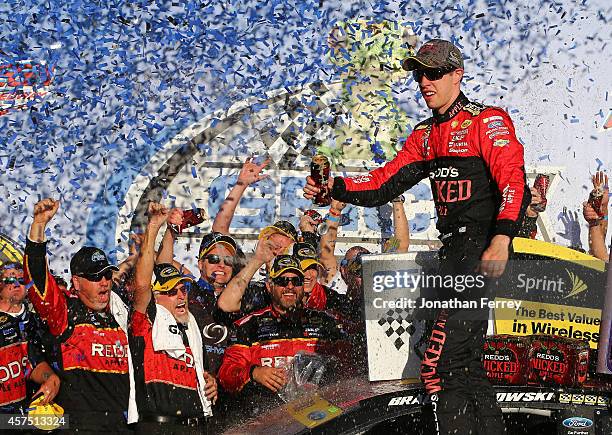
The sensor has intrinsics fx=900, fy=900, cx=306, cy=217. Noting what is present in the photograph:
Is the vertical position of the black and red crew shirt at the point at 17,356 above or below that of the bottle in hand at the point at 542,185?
below

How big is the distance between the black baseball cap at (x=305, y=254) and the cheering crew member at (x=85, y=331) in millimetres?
1134

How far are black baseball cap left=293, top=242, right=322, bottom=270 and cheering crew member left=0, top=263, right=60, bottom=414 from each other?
63.8 inches

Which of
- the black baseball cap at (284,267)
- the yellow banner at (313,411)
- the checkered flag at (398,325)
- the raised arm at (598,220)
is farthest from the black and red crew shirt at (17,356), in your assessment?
the raised arm at (598,220)

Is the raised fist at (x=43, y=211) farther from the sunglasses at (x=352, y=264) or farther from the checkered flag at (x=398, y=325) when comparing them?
the sunglasses at (x=352, y=264)

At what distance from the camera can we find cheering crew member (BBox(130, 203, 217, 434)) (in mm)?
4867

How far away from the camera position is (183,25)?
6531mm

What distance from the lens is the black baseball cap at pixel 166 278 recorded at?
17.0 feet

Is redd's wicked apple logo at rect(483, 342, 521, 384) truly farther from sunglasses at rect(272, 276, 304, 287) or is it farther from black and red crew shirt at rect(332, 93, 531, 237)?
sunglasses at rect(272, 276, 304, 287)

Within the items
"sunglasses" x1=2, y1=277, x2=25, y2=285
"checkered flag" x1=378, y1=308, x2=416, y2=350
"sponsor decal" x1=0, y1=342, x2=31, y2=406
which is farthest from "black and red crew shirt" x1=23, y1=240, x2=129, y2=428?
"checkered flag" x1=378, y1=308, x2=416, y2=350

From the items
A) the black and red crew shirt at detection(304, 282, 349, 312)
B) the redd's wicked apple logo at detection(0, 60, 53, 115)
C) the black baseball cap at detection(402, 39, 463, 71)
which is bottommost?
the black and red crew shirt at detection(304, 282, 349, 312)

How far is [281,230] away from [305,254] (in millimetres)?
304

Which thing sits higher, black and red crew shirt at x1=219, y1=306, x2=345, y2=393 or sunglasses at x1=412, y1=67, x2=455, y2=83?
sunglasses at x1=412, y1=67, x2=455, y2=83

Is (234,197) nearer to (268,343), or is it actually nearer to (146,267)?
(146,267)

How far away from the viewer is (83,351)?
5.07 m
